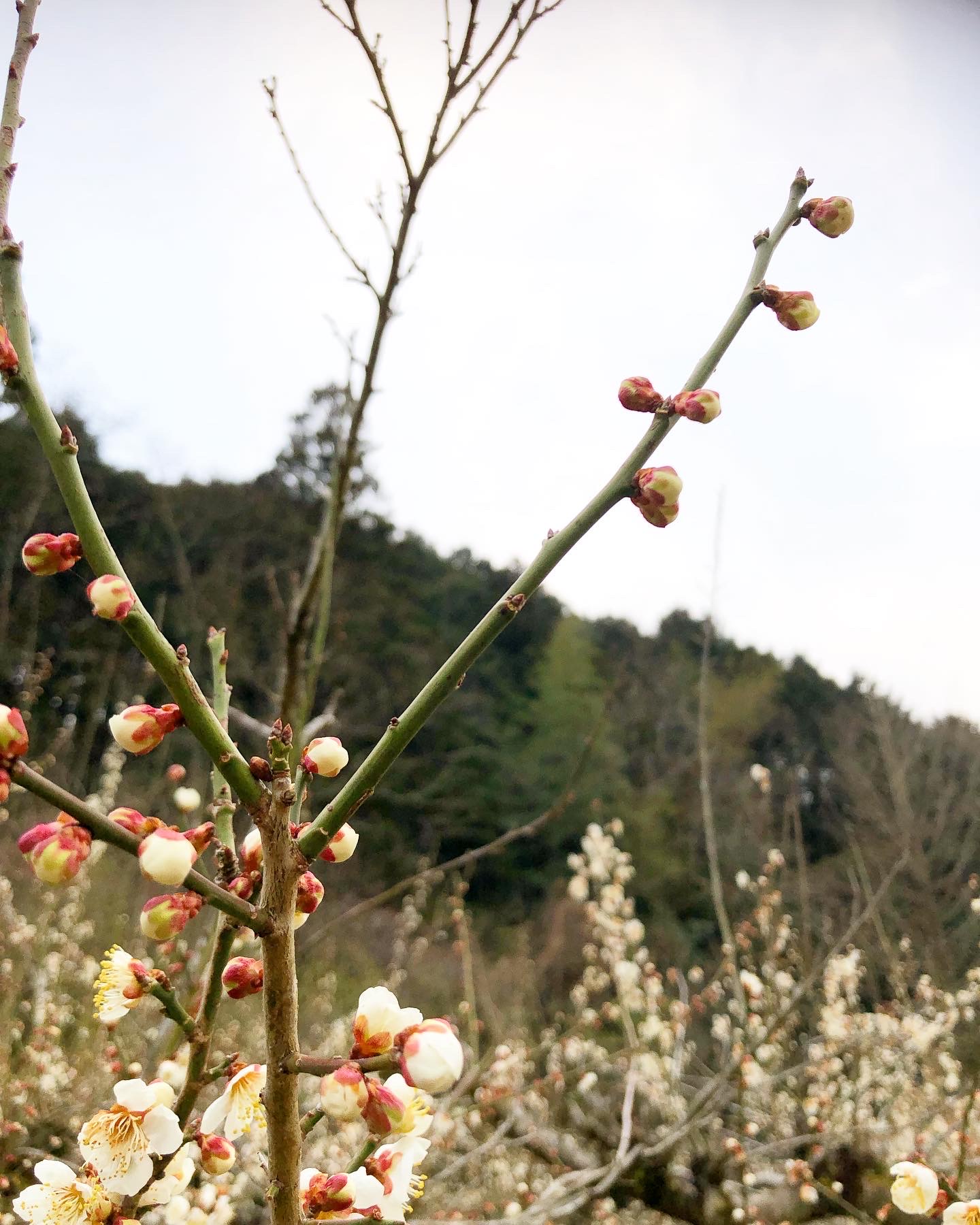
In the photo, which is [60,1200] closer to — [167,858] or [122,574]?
[167,858]

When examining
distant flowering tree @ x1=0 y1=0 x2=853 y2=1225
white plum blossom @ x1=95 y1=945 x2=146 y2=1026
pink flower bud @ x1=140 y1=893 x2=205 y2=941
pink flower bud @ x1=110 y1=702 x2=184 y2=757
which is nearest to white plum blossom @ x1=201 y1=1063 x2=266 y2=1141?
distant flowering tree @ x1=0 y1=0 x2=853 y2=1225

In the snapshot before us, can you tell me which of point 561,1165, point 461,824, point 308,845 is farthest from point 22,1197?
point 461,824

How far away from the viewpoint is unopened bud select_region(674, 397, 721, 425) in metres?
0.54

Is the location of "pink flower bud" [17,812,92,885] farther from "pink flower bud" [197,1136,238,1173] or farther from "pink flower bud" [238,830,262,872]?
"pink flower bud" [197,1136,238,1173]

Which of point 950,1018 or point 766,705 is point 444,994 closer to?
point 950,1018

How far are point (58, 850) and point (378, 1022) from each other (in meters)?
0.22

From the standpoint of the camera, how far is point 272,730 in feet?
1.49

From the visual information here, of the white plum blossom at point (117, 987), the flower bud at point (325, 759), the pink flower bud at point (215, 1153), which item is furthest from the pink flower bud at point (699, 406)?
the pink flower bud at point (215, 1153)

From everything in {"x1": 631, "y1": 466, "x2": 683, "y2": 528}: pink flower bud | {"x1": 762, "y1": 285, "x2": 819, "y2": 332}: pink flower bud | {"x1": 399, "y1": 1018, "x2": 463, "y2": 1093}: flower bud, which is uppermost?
{"x1": 762, "y1": 285, "x2": 819, "y2": 332}: pink flower bud

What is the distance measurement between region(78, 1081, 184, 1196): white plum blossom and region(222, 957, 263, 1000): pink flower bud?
0.12m

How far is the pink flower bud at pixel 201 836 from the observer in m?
0.53

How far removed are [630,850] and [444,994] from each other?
532 cm

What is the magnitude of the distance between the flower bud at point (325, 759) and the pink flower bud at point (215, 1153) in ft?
1.12

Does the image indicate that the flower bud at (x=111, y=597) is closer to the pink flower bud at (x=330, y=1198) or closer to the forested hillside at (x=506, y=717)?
the pink flower bud at (x=330, y=1198)
